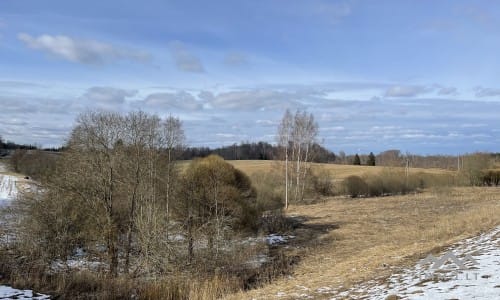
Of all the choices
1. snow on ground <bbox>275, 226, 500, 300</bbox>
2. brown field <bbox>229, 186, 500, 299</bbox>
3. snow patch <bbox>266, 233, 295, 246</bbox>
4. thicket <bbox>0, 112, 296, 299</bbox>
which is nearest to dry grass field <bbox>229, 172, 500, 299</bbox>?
brown field <bbox>229, 186, 500, 299</bbox>

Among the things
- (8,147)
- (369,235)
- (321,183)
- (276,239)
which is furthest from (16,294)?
(8,147)

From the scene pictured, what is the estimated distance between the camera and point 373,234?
22.2 meters

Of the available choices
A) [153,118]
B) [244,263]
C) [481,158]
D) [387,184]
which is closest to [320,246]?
[244,263]

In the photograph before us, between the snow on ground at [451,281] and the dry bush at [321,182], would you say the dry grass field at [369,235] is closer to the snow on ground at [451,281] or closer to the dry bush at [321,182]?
the snow on ground at [451,281]

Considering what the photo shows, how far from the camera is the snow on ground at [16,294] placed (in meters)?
12.1

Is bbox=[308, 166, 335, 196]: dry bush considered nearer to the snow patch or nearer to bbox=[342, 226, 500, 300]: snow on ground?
the snow patch

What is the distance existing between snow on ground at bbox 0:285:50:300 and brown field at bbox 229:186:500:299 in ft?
18.7

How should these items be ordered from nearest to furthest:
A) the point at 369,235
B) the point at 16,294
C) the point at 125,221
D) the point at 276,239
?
the point at 16,294, the point at 125,221, the point at 369,235, the point at 276,239

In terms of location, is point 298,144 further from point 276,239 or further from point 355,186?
point 276,239

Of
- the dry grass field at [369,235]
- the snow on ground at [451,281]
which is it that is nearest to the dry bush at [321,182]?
the dry grass field at [369,235]

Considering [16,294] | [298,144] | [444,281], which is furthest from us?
[298,144]

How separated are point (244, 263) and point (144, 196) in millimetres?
4966

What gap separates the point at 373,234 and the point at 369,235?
1.20 ft

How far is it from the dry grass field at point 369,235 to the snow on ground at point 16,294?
18.7 feet
